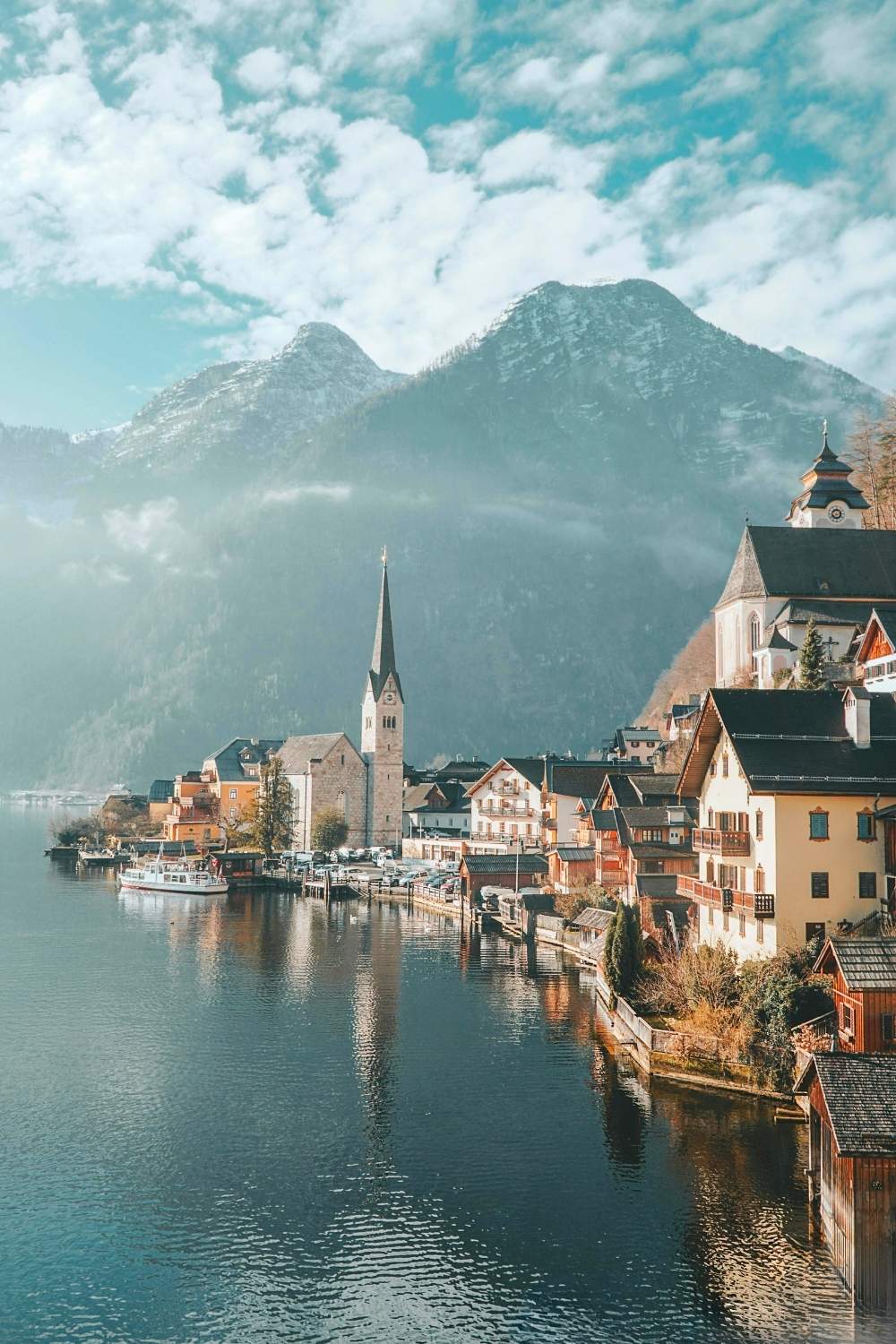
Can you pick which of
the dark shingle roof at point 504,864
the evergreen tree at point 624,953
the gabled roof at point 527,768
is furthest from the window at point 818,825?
the gabled roof at point 527,768

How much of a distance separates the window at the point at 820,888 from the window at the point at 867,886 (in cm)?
143

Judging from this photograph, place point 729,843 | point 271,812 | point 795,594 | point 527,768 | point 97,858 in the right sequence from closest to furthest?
point 729,843
point 795,594
point 527,768
point 271,812
point 97,858

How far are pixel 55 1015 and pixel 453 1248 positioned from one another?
35.5 metres

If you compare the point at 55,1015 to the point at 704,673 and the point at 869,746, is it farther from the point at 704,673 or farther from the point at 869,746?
the point at 704,673

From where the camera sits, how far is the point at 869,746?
4934cm

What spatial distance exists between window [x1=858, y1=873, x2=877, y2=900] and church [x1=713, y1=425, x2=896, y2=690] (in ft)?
143

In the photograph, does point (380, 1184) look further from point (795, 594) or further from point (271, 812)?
point (271, 812)

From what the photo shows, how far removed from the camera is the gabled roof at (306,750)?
151 meters

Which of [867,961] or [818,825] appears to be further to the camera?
[818,825]

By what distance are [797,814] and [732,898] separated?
5.41 meters

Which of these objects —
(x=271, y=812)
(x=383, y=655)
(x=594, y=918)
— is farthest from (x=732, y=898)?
(x=383, y=655)

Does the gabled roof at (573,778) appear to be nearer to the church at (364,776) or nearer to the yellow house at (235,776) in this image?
the church at (364,776)

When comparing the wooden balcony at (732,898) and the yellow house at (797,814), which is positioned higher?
the yellow house at (797,814)

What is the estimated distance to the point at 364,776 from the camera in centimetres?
15238
